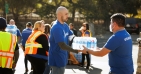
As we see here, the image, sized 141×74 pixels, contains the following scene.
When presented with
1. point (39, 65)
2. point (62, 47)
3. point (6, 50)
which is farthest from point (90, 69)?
point (6, 50)

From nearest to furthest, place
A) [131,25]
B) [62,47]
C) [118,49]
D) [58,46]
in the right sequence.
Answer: [118,49]
[62,47]
[58,46]
[131,25]

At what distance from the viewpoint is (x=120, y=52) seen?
4.94 meters

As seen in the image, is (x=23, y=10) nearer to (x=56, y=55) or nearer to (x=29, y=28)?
(x=29, y=28)

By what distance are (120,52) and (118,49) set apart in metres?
0.06

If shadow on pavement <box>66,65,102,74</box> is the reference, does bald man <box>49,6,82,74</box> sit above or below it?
above

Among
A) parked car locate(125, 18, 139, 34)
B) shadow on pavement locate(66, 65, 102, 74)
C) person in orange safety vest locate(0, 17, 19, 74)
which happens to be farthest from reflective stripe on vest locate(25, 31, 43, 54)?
parked car locate(125, 18, 139, 34)

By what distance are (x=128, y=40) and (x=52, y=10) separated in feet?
98.0

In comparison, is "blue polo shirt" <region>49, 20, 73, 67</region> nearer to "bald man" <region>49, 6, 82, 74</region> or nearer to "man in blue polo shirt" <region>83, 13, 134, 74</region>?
"bald man" <region>49, 6, 82, 74</region>

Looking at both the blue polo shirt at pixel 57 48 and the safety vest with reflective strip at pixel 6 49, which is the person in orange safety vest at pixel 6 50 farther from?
the blue polo shirt at pixel 57 48

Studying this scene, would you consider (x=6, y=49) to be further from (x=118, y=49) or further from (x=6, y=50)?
(x=118, y=49)

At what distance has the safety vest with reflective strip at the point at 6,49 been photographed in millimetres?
5422

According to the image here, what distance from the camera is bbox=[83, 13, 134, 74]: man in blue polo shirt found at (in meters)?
4.88

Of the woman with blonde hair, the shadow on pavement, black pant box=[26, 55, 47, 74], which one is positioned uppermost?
the woman with blonde hair

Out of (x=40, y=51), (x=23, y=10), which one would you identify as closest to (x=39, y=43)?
(x=40, y=51)
